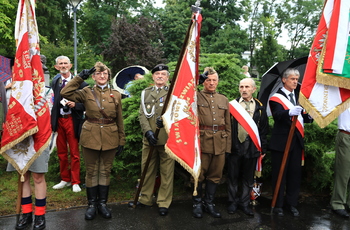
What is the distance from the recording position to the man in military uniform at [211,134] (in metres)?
4.21

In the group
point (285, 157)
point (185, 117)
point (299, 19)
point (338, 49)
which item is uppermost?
point (299, 19)

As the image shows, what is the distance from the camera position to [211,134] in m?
4.21

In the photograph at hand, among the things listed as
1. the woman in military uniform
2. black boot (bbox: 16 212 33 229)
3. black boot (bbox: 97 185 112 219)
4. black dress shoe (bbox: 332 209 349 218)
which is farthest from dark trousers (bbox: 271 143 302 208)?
black boot (bbox: 16 212 33 229)

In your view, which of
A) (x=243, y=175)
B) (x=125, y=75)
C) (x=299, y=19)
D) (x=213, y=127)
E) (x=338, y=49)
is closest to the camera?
(x=338, y=49)

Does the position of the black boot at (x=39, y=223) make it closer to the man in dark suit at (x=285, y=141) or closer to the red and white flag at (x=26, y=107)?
the red and white flag at (x=26, y=107)

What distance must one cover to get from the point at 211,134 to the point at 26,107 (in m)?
2.29

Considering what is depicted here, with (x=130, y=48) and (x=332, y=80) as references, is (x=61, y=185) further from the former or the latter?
(x=130, y=48)

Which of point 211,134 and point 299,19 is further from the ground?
point 299,19

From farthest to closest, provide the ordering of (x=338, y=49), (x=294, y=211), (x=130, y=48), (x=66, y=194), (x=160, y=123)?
(x=130, y=48) < (x=66, y=194) < (x=294, y=211) < (x=160, y=123) < (x=338, y=49)

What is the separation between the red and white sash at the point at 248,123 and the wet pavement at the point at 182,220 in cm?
Answer: 101

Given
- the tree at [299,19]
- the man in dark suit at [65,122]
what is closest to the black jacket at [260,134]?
the man in dark suit at [65,122]

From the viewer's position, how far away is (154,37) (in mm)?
17781

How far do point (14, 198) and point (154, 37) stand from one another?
47.1ft

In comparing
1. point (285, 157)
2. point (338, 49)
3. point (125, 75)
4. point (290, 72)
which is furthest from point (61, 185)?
point (125, 75)
